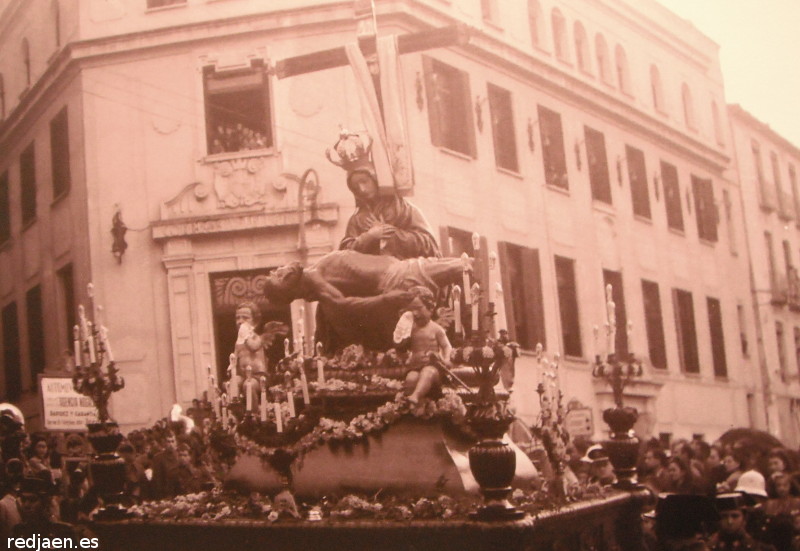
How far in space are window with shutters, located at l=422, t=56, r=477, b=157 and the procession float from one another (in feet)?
31.1

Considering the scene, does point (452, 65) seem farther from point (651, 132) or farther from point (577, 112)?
point (651, 132)

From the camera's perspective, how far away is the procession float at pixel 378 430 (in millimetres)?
7539

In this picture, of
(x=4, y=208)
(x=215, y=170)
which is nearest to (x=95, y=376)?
(x=215, y=170)

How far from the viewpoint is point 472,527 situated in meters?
7.16

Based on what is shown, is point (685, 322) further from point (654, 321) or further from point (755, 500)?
point (755, 500)

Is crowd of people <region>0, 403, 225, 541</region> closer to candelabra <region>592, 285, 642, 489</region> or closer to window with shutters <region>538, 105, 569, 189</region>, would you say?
candelabra <region>592, 285, 642, 489</region>

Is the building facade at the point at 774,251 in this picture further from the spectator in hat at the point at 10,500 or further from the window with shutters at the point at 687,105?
the spectator in hat at the point at 10,500

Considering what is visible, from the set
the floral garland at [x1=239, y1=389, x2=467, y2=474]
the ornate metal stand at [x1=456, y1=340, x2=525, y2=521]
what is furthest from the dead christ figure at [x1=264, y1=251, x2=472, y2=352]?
the ornate metal stand at [x1=456, y1=340, x2=525, y2=521]

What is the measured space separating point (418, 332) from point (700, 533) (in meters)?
2.25

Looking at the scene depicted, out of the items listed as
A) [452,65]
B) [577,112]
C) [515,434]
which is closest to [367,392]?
[515,434]

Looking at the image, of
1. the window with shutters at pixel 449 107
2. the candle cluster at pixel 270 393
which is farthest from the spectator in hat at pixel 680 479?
the window with shutters at pixel 449 107

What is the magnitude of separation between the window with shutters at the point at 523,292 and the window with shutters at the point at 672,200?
14.0ft

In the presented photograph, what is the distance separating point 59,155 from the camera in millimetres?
19391

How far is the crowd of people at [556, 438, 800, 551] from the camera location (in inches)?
340
